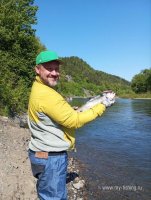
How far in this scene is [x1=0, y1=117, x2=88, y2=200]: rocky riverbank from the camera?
29.4 feet

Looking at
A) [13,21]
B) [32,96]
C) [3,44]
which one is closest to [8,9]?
[13,21]

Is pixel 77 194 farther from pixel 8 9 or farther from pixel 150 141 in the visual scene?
pixel 8 9

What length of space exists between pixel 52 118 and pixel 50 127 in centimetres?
18

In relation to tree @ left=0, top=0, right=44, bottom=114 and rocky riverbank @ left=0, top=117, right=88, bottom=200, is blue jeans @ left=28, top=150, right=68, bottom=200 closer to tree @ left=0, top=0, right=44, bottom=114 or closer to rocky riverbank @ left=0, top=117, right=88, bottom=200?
rocky riverbank @ left=0, top=117, right=88, bottom=200

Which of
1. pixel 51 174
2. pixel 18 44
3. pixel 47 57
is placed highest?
pixel 18 44

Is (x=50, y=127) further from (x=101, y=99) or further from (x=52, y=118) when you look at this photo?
(x=101, y=99)

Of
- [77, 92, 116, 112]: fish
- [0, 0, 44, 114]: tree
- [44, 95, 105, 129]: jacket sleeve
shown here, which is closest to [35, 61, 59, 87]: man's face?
[44, 95, 105, 129]: jacket sleeve

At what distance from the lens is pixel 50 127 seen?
187 inches

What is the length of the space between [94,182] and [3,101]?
15.4 m

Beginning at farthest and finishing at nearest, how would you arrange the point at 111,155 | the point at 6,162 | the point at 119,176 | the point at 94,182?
the point at 111,155
the point at 119,176
the point at 94,182
the point at 6,162

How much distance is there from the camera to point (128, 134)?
2581cm

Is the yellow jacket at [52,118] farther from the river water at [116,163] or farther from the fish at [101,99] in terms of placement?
the river water at [116,163]

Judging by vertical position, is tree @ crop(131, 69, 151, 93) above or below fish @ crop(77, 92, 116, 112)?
above

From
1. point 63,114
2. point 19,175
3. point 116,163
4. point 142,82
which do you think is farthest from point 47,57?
point 142,82
